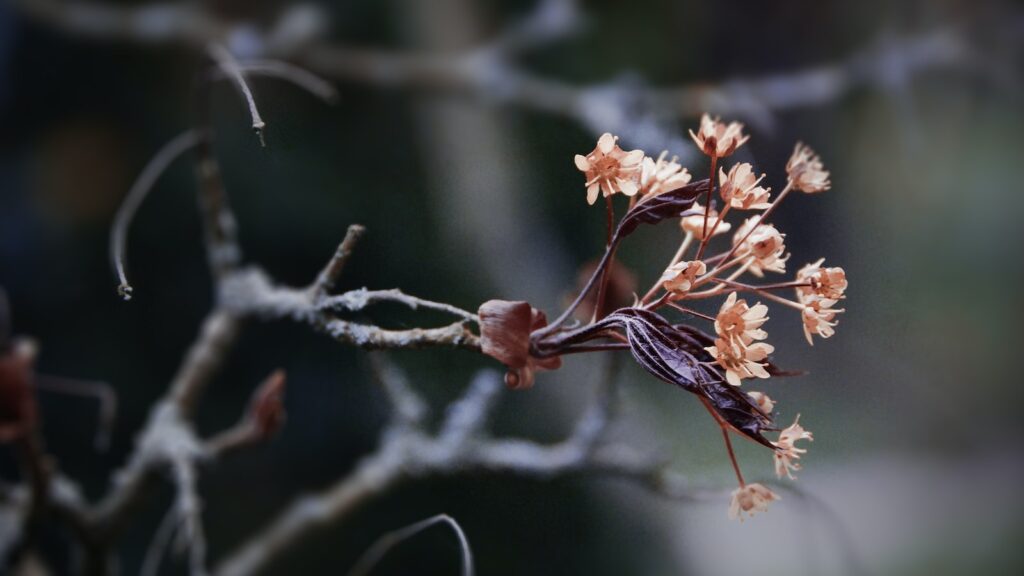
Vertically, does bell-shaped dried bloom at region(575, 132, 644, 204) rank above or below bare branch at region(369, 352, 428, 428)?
above

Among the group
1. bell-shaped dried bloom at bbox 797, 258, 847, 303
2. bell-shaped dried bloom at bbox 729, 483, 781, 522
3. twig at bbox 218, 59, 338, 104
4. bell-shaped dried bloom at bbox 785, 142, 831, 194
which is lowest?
bell-shaped dried bloom at bbox 729, 483, 781, 522

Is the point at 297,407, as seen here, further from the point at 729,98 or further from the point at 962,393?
the point at 962,393

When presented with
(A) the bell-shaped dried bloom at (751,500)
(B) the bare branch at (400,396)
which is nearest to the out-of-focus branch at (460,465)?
(B) the bare branch at (400,396)

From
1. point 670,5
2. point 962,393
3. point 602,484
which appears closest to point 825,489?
point 602,484

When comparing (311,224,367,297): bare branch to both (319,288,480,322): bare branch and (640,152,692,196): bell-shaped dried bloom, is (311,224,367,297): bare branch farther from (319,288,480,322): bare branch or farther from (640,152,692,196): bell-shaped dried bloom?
(640,152,692,196): bell-shaped dried bloom

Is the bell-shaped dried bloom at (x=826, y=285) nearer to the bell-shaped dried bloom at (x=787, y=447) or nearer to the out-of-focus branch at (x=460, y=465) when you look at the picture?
the bell-shaped dried bloom at (x=787, y=447)

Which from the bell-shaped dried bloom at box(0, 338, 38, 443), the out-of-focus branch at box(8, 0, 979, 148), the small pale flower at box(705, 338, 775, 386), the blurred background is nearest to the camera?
the small pale flower at box(705, 338, 775, 386)

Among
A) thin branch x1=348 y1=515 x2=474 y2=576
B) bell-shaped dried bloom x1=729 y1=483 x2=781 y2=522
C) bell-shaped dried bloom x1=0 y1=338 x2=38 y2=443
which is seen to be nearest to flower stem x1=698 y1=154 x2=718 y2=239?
bell-shaped dried bloom x1=729 y1=483 x2=781 y2=522

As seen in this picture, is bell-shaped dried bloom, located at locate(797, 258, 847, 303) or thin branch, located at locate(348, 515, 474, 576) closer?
bell-shaped dried bloom, located at locate(797, 258, 847, 303)

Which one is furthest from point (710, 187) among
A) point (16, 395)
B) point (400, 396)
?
point (16, 395)
